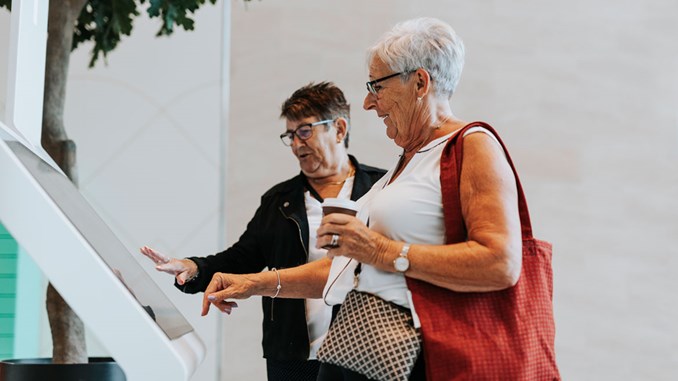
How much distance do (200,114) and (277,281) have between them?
8.25 feet

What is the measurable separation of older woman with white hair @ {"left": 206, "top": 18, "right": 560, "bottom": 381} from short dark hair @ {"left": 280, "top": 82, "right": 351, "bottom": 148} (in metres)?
1.30

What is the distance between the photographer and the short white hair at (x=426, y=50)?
1.70m

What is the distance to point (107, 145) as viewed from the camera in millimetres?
4438

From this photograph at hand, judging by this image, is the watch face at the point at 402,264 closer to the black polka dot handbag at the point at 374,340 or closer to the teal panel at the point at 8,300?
the black polka dot handbag at the point at 374,340

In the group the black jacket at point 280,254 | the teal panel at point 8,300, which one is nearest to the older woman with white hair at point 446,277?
the black jacket at point 280,254

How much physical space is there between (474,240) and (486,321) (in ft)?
0.48

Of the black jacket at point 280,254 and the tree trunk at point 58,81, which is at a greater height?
the tree trunk at point 58,81

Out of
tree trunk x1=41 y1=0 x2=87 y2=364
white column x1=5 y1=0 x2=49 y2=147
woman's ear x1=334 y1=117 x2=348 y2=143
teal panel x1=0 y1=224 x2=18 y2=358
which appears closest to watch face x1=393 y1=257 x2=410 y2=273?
white column x1=5 y1=0 x2=49 y2=147

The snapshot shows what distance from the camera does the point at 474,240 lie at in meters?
1.47

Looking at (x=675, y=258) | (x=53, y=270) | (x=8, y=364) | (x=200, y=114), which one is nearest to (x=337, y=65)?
(x=200, y=114)

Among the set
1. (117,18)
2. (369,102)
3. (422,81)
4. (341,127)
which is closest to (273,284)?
(369,102)

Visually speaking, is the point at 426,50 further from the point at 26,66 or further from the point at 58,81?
the point at 58,81

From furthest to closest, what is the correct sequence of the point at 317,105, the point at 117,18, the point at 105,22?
the point at 105,22 → the point at 117,18 → the point at 317,105

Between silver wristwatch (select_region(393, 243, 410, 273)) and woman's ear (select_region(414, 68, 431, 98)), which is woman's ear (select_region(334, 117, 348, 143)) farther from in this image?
silver wristwatch (select_region(393, 243, 410, 273))
